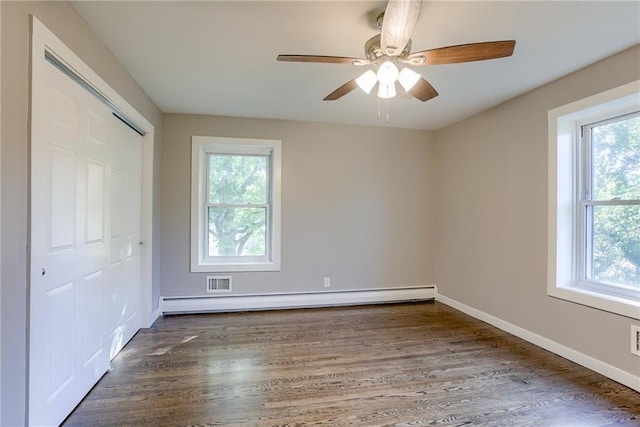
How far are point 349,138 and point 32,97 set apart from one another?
3.17 metres

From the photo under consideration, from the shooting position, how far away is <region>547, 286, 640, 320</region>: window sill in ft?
7.04

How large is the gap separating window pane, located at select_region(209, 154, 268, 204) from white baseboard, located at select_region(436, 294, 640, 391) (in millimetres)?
2869

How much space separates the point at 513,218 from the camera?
122 inches

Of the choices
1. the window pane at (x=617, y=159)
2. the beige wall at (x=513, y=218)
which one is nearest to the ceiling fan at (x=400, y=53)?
the beige wall at (x=513, y=218)

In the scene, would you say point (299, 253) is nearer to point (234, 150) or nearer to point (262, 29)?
point (234, 150)

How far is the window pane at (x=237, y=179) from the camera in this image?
3.83 meters

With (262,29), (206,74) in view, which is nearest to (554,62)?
(262,29)

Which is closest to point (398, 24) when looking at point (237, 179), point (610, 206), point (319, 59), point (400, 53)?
point (400, 53)

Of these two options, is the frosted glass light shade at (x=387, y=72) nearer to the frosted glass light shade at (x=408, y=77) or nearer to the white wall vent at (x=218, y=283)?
the frosted glass light shade at (x=408, y=77)

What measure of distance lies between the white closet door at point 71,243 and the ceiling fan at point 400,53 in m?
1.25

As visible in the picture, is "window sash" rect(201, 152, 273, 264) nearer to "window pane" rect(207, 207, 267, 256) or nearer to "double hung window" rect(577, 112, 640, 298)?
"window pane" rect(207, 207, 267, 256)

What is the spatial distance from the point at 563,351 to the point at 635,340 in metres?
0.55

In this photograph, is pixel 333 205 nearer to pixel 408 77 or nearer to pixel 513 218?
pixel 513 218

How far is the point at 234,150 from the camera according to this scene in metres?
3.84
